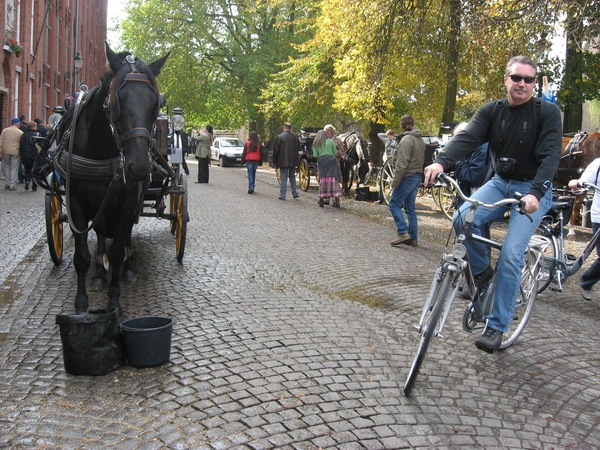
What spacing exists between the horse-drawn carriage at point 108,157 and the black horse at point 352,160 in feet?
41.6

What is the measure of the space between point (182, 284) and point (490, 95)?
14483 mm

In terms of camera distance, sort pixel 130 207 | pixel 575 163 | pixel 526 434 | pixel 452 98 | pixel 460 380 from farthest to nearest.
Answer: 1. pixel 452 98
2. pixel 575 163
3. pixel 130 207
4. pixel 460 380
5. pixel 526 434

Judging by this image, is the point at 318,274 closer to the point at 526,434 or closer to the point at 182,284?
the point at 182,284

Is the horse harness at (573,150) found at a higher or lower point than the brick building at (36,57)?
lower

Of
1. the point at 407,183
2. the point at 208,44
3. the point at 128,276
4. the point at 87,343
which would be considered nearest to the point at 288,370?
the point at 87,343

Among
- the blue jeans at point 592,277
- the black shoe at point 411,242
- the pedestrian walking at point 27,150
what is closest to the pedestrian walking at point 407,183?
the black shoe at point 411,242

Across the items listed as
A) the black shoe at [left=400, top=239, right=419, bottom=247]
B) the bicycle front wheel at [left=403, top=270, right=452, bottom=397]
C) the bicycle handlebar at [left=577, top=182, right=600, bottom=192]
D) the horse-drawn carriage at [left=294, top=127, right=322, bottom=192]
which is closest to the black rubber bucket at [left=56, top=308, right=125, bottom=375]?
the bicycle front wheel at [left=403, top=270, right=452, bottom=397]

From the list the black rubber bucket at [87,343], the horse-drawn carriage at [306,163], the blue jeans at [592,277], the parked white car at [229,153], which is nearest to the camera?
the black rubber bucket at [87,343]

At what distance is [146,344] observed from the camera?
4215 mm

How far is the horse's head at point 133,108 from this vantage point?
173 inches

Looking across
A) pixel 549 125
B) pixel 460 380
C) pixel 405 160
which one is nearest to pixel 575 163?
pixel 405 160

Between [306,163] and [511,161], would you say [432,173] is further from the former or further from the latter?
[306,163]

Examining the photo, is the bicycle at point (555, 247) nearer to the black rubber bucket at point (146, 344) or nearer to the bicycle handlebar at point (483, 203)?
the bicycle handlebar at point (483, 203)

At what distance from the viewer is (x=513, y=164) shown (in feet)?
15.3
